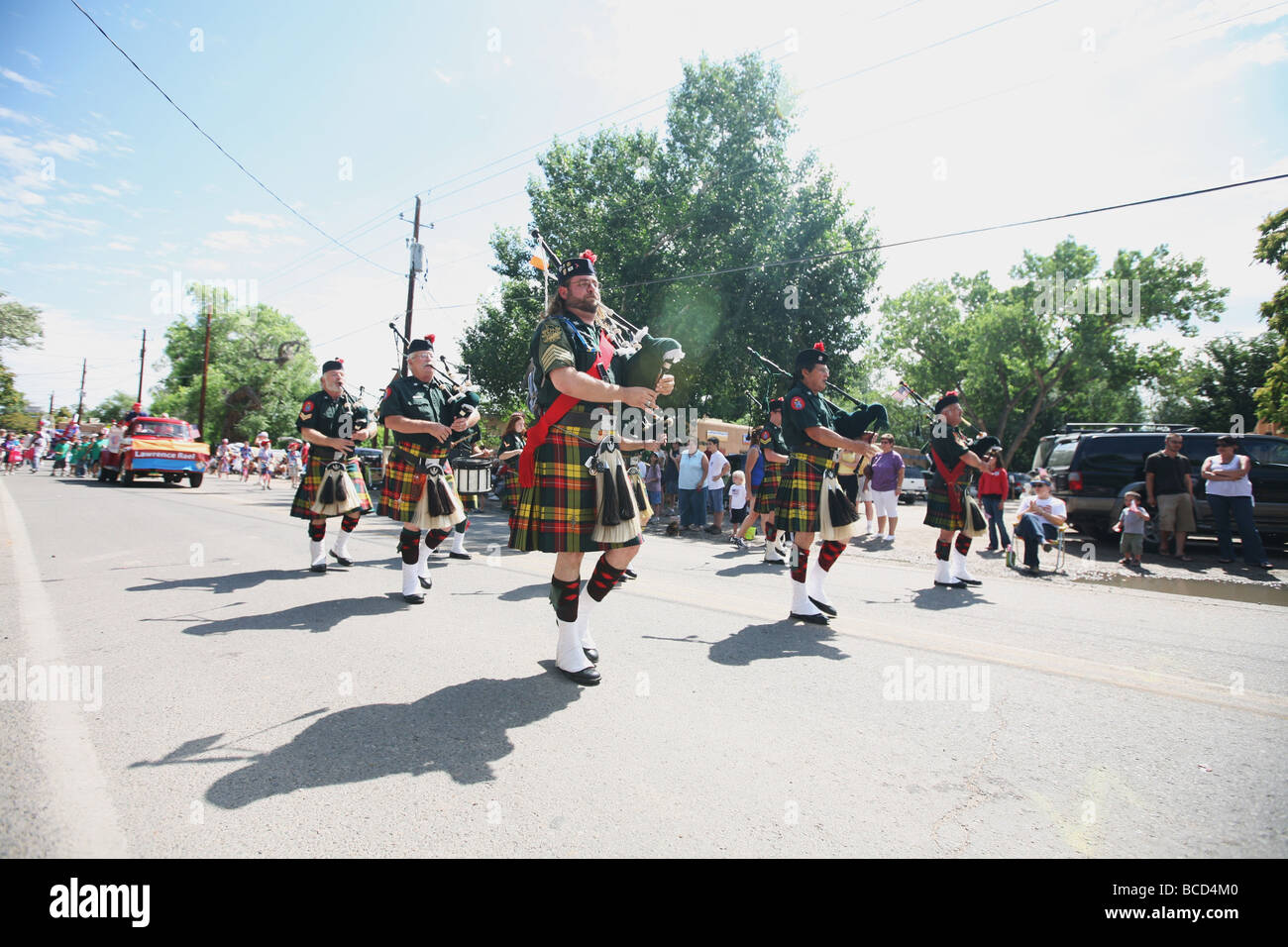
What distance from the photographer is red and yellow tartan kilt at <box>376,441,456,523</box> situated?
552 centimetres

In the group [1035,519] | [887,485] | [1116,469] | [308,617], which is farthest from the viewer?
[887,485]

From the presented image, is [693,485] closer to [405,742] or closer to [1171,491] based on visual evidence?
[1171,491]

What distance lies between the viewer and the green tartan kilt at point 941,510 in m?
6.67

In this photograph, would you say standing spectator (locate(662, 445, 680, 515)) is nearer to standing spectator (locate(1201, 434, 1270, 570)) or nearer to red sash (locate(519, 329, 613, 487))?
standing spectator (locate(1201, 434, 1270, 570))

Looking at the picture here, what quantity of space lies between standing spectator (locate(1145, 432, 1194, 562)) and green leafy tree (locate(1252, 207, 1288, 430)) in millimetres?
14831

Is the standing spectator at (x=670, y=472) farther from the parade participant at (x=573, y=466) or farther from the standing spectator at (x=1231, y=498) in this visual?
the parade participant at (x=573, y=466)

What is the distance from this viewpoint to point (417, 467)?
5.58m

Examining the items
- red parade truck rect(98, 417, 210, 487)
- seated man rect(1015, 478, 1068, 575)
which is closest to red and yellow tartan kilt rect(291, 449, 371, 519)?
seated man rect(1015, 478, 1068, 575)

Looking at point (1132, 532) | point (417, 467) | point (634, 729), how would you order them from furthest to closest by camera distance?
point (1132, 532) < point (417, 467) < point (634, 729)

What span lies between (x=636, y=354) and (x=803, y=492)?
2215mm

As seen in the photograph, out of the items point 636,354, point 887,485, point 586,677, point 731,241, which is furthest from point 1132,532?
point 731,241

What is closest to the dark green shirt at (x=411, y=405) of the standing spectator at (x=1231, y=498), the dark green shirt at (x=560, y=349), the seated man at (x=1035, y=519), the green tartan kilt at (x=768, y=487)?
the dark green shirt at (x=560, y=349)

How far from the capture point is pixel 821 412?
207 inches
